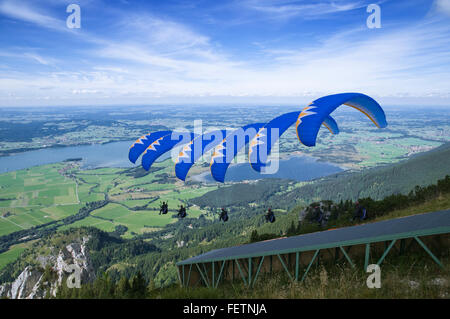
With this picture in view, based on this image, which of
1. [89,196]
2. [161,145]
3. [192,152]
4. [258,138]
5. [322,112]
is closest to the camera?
[322,112]

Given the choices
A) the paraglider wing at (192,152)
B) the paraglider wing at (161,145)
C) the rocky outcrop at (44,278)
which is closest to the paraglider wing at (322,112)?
the paraglider wing at (192,152)

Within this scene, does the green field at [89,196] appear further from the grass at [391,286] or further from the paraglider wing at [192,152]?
the grass at [391,286]

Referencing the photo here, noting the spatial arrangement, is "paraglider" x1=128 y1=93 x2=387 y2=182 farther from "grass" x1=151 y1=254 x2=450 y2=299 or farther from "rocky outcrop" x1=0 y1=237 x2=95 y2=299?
"rocky outcrop" x1=0 y1=237 x2=95 y2=299

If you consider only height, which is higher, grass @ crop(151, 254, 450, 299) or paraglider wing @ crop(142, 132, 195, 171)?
paraglider wing @ crop(142, 132, 195, 171)

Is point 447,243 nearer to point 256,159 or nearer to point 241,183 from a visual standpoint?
point 256,159

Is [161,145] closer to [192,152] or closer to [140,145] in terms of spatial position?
[140,145]

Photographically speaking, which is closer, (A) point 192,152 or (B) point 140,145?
(A) point 192,152

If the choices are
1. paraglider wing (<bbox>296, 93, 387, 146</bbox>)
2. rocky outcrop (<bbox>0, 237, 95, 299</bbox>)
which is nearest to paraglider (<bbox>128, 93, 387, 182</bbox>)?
paraglider wing (<bbox>296, 93, 387, 146</bbox>)

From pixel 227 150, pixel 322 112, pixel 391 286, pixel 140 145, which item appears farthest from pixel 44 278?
pixel 391 286
